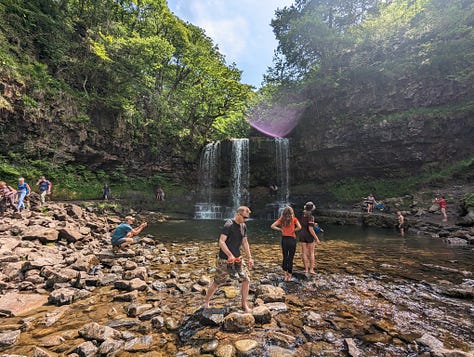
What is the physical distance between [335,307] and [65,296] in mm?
5508

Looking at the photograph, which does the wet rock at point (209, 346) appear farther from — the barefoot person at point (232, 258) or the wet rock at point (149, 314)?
the wet rock at point (149, 314)

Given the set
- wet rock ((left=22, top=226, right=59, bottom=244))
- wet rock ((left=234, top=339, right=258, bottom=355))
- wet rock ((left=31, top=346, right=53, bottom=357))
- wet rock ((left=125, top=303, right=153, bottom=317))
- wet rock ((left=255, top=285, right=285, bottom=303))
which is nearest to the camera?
wet rock ((left=31, top=346, right=53, bottom=357))

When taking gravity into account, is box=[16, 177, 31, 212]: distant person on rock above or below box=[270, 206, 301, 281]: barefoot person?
above

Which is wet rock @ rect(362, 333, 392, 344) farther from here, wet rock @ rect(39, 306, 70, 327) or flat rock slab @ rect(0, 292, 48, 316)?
flat rock slab @ rect(0, 292, 48, 316)

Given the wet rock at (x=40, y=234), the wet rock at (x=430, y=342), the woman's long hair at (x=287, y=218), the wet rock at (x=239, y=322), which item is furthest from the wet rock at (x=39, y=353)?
the wet rock at (x=40, y=234)

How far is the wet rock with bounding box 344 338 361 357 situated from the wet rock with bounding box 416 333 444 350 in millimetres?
995

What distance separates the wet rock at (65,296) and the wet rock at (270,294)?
3.83 m

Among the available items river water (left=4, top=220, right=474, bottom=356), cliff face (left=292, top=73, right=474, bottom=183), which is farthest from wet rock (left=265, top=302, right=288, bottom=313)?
cliff face (left=292, top=73, right=474, bottom=183)

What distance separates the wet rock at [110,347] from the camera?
124 inches

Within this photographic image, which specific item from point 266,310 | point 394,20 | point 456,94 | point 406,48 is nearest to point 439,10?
point 394,20

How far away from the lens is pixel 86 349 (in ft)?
10.2

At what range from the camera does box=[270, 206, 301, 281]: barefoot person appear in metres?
5.89

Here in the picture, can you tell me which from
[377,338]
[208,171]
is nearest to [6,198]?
[377,338]

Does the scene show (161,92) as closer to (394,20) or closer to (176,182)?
(176,182)
